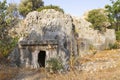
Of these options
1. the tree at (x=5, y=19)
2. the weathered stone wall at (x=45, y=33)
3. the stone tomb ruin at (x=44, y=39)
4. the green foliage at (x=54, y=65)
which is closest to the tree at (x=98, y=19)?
the weathered stone wall at (x=45, y=33)

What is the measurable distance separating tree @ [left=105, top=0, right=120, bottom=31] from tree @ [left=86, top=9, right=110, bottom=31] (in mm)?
1014

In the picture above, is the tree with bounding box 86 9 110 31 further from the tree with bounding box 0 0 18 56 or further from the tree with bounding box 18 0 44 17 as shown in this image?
the tree with bounding box 0 0 18 56

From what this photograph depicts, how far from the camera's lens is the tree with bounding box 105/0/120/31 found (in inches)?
1753

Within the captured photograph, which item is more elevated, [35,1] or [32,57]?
[35,1]

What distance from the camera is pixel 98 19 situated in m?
43.3

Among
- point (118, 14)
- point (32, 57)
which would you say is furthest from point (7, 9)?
point (118, 14)

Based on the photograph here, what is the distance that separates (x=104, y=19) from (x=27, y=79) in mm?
28116

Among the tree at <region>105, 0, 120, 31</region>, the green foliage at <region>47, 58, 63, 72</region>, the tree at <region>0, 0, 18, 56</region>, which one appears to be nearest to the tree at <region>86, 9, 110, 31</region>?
the tree at <region>105, 0, 120, 31</region>

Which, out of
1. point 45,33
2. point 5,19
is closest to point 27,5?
point 45,33

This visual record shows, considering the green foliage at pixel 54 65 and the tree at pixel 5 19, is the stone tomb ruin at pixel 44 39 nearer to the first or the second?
the green foliage at pixel 54 65

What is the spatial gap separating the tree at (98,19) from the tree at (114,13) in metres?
1.01

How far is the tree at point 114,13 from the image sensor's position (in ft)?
146

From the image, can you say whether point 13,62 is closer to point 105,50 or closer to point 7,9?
point 7,9

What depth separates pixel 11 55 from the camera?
960 inches
